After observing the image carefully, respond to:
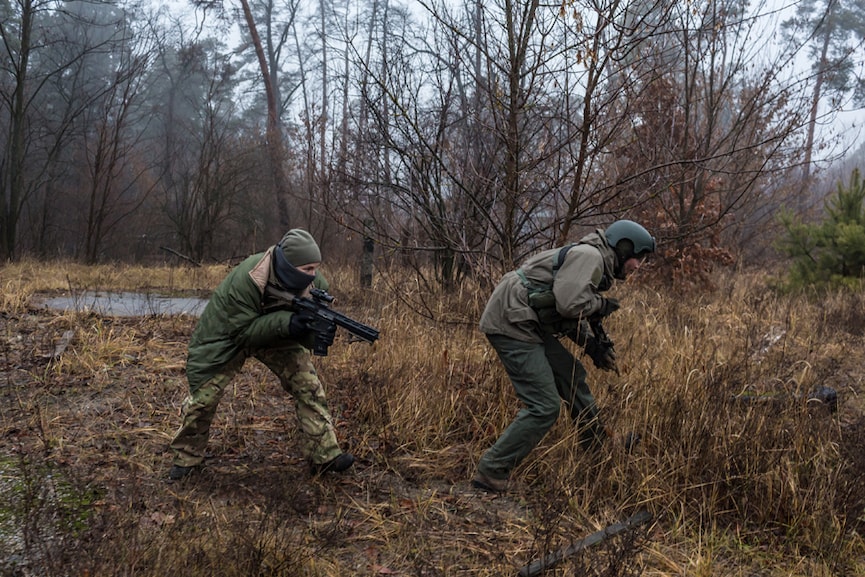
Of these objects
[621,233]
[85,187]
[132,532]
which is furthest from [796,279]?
[85,187]

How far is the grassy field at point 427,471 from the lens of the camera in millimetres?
2924

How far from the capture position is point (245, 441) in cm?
452

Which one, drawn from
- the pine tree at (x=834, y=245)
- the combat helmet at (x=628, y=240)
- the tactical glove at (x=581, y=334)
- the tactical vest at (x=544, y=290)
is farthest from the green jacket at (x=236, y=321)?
the pine tree at (x=834, y=245)

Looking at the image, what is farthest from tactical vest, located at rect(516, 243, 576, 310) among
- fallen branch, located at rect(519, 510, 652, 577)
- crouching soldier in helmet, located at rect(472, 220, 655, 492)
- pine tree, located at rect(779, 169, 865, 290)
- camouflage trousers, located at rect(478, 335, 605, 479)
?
pine tree, located at rect(779, 169, 865, 290)

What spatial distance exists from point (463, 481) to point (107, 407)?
276 cm

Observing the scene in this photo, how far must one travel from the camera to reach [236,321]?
3.73m

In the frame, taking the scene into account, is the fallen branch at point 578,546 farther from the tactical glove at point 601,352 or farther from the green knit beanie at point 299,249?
the green knit beanie at point 299,249

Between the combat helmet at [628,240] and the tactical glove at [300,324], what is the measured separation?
1.72 metres

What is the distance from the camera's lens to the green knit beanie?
375 cm

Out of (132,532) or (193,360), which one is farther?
(193,360)

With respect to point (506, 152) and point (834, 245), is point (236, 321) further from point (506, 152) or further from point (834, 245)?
point (834, 245)

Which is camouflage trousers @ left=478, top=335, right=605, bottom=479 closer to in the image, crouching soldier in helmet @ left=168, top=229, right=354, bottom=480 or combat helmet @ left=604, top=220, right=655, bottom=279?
combat helmet @ left=604, top=220, right=655, bottom=279

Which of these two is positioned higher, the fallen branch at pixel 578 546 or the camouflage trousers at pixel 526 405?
the camouflage trousers at pixel 526 405

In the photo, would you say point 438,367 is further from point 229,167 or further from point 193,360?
point 229,167
